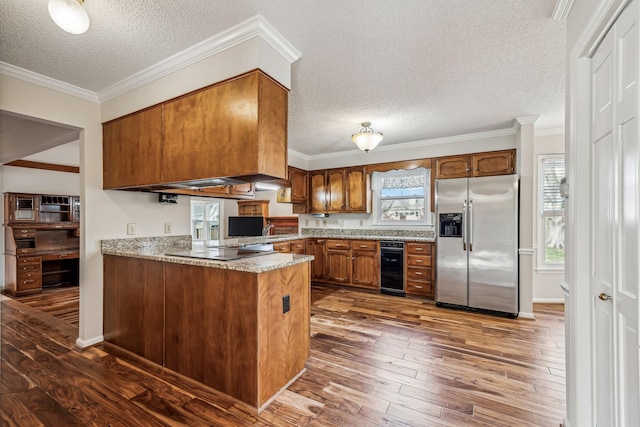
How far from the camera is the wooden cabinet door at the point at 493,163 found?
3932mm

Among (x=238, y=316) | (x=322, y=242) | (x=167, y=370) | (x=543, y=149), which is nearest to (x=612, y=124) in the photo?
(x=238, y=316)

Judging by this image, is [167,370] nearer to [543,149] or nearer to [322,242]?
[322,242]

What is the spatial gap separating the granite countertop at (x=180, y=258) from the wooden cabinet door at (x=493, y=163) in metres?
3.19

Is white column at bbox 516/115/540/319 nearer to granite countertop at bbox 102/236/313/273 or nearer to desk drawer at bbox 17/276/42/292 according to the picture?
granite countertop at bbox 102/236/313/273

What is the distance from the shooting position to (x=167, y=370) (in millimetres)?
2199

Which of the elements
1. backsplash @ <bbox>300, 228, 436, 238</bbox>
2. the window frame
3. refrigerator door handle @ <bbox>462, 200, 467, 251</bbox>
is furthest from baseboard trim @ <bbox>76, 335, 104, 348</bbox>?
the window frame

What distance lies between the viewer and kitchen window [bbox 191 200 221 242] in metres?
8.43

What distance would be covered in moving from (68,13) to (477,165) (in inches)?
178

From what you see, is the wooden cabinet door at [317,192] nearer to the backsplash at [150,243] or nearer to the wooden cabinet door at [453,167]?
the wooden cabinet door at [453,167]

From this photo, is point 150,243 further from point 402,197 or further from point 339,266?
point 402,197

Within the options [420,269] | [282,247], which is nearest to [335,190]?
[282,247]

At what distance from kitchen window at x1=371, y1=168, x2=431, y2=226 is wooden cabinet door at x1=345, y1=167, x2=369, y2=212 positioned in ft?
0.72

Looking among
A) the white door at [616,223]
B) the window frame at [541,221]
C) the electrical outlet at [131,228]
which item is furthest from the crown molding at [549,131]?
the electrical outlet at [131,228]

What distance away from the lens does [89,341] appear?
106 inches
